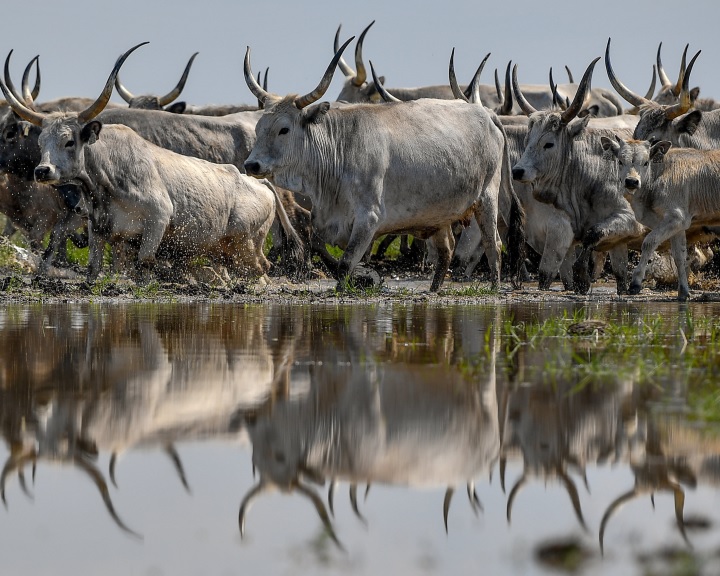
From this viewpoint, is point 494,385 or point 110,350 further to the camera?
point 110,350

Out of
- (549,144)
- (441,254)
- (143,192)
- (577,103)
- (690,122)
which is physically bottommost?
(441,254)

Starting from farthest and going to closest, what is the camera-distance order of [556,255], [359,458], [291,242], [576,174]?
[291,242] < [556,255] < [576,174] < [359,458]

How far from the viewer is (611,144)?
14.4 meters

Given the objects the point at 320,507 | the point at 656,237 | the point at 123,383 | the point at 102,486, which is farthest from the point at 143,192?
the point at 320,507

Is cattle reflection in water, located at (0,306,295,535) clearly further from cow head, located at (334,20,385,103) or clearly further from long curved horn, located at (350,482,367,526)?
cow head, located at (334,20,385,103)

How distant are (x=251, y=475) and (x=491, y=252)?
11328 millimetres

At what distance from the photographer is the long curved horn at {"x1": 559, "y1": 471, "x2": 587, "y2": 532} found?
3.66 m

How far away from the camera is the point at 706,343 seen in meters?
8.05

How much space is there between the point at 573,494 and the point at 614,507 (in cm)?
21

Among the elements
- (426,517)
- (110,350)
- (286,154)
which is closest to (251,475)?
(426,517)

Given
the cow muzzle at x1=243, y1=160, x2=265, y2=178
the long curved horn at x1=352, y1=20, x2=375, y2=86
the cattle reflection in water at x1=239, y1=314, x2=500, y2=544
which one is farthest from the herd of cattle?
the cattle reflection in water at x1=239, y1=314, x2=500, y2=544

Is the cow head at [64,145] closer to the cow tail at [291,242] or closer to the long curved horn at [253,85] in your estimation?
the long curved horn at [253,85]

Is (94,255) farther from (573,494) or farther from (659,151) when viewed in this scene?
(573,494)

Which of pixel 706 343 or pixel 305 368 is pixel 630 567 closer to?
pixel 305 368
